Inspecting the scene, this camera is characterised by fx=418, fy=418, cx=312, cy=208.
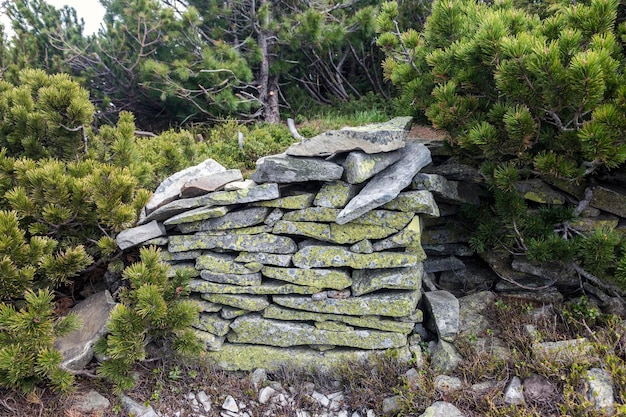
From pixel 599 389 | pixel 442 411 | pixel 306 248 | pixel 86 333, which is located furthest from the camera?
pixel 306 248

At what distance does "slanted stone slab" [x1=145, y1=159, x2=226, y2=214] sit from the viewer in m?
3.92

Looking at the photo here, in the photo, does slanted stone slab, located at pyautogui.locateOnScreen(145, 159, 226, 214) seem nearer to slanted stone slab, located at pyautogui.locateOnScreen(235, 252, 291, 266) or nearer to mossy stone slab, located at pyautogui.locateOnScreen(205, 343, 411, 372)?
slanted stone slab, located at pyautogui.locateOnScreen(235, 252, 291, 266)

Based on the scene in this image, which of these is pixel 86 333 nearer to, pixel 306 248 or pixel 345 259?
pixel 306 248

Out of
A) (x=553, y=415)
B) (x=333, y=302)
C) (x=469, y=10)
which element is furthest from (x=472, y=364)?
(x=469, y=10)

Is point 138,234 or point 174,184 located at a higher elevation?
point 174,184

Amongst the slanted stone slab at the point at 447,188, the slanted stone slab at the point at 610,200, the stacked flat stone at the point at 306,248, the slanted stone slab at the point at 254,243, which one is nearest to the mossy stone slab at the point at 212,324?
the stacked flat stone at the point at 306,248

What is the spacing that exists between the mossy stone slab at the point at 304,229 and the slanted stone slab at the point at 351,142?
618 mm

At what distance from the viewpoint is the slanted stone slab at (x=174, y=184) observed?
3.92m

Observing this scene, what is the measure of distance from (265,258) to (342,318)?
0.88 metres

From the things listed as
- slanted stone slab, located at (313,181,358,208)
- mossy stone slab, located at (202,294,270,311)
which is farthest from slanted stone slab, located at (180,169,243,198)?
mossy stone slab, located at (202,294,270,311)

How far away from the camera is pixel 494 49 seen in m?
3.11

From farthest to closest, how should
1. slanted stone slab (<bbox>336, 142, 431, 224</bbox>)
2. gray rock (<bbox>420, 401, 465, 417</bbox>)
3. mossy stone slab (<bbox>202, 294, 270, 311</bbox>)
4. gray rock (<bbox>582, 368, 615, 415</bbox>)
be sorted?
1. mossy stone slab (<bbox>202, 294, 270, 311</bbox>)
2. slanted stone slab (<bbox>336, 142, 431, 224</bbox>)
3. gray rock (<bbox>420, 401, 465, 417</bbox>)
4. gray rock (<bbox>582, 368, 615, 415</bbox>)

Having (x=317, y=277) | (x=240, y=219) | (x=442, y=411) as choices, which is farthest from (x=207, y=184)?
(x=442, y=411)

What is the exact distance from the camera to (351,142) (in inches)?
138
